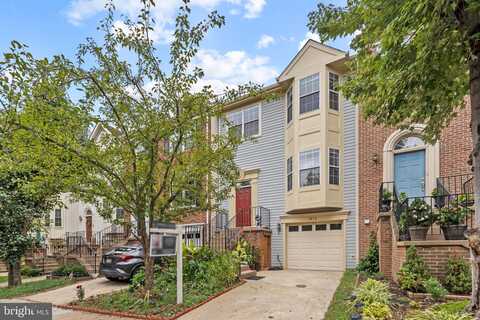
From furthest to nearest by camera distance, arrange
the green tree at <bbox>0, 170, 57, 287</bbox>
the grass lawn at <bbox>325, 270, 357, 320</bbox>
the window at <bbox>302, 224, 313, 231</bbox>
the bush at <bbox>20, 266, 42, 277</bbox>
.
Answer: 1. the bush at <bbox>20, 266, 42, 277</bbox>
2. the window at <bbox>302, 224, 313, 231</bbox>
3. the green tree at <bbox>0, 170, 57, 287</bbox>
4. the grass lawn at <bbox>325, 270, 357, 320</bbox>

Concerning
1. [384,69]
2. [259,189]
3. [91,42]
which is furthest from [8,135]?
[259,189]

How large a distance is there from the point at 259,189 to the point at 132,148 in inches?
320

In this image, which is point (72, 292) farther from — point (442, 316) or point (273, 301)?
point (442, 316)

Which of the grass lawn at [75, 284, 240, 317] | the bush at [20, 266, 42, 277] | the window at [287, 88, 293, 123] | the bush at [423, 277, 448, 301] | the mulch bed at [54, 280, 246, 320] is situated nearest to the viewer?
the bush at [423, 277, 448, 301]

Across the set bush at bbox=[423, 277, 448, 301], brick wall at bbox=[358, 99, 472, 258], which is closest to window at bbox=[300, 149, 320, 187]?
brick wall at bbox=[358, 99, 472, 258]

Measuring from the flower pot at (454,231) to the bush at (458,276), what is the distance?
644 mm

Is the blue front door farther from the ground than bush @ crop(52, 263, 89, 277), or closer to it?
farther from the ground

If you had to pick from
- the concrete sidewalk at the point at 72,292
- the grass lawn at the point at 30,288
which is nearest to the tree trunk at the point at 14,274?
the grass lawn at the point at 30,288

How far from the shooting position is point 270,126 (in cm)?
1495

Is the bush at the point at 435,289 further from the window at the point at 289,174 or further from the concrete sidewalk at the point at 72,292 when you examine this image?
the concrete sidewalk at the point at 72,292

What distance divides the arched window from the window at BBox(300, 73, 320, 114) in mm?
3033

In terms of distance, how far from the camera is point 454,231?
25.4ft

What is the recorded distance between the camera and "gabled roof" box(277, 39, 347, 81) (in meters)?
12.7

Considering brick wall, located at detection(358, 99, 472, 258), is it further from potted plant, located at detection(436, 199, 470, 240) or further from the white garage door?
potted plant, located at detection(436, 199, 470, 240)
